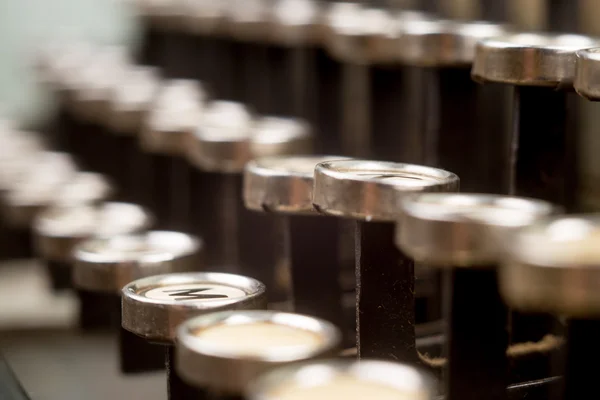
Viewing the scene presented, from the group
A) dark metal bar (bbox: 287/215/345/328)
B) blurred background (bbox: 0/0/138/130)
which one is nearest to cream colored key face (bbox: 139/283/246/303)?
dark metal bar (bbox: 287/215/345/328)

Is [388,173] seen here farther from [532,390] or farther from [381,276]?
[532,390]

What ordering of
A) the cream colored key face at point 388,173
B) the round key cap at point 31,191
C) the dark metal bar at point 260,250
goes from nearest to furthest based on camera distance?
1. the cream colored key face at point 388,173
2. the dark metal bar at point 260,250
3. the round key cap at point 31,191

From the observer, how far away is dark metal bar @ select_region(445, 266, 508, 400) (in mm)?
881

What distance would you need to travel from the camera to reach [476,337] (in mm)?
899

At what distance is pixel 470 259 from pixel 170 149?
133cm

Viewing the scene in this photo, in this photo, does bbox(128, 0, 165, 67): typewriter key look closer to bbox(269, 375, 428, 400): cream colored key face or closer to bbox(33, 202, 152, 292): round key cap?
bbox(33, 202, 152, 292): round key cap

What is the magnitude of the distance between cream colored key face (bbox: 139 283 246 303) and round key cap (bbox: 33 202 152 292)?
0.52 m

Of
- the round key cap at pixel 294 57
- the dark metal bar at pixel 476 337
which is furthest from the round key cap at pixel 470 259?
the round key cap at pixel 294 57

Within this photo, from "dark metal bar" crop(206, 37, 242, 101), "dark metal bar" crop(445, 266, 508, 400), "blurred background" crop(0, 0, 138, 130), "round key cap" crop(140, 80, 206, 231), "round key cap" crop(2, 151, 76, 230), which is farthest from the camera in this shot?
"blurred background" crop(0, 0, 138, 130)

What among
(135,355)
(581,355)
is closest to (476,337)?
(581,355)

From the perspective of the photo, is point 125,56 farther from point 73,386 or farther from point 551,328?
point 551,328

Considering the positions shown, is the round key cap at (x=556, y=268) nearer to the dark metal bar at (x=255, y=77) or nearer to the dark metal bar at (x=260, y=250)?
the dark metal bar at (x=260, y=250)

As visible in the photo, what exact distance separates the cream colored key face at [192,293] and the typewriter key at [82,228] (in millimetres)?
516

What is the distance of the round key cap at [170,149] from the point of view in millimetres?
2047
